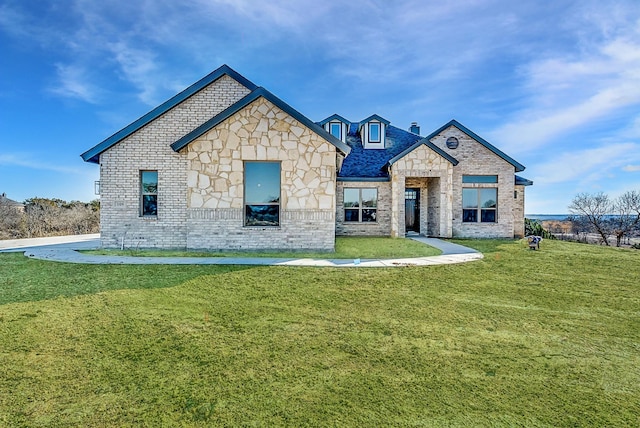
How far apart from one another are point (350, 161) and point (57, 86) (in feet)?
47.5

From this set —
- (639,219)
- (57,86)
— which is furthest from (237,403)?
(639,219)

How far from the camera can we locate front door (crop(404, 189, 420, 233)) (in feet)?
60.7

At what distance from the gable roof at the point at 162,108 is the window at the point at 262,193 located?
357cm

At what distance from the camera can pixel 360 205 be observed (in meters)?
17.5

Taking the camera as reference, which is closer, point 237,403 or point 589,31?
point 237,403

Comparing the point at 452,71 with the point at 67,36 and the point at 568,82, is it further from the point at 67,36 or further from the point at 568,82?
the point at 67,36

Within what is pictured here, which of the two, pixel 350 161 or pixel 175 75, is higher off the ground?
pixel 175 75

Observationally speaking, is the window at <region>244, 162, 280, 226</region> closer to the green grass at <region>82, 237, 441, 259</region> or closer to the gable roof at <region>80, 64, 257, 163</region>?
the green grass at <region>82, 237, 441, 259</region>

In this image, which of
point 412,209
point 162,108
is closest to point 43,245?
point 162,108

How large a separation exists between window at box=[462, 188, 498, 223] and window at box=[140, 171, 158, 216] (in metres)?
15.1

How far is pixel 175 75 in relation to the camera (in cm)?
1374

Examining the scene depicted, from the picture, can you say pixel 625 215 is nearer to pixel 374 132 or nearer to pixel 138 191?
pixel 374 132

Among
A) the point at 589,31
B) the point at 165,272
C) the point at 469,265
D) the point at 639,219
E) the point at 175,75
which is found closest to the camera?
the point at 165,272

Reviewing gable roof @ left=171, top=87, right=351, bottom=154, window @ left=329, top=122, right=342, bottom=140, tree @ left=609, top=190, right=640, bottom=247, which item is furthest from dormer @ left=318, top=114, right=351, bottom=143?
tree @ left=609, top=190, right=640, bottom=247
